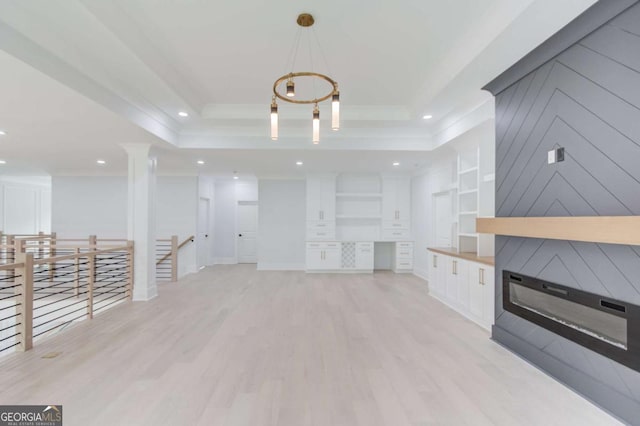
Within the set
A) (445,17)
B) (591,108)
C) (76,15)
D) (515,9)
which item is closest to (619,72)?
(591,108)

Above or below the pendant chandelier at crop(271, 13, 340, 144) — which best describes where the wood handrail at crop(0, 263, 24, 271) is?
below

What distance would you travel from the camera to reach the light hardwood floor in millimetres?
2039

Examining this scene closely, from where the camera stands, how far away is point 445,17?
8.11 ft

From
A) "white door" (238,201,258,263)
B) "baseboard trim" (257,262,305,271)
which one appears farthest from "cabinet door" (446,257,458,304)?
"white door" (238,201,258,263)

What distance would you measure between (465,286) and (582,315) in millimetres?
1887

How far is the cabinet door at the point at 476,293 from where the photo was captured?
3.72m

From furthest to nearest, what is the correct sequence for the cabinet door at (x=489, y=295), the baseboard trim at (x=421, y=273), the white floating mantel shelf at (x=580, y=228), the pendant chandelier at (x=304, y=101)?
the baseboard trim at (x=421, y=273) < the cabinet door at (x=489, y=295) < the pendant chandelier at (x=304, y=101) < the white floating mantel shelf at (x=580, y=228)

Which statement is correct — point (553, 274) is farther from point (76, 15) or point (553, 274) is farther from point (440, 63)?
point (76, 15)

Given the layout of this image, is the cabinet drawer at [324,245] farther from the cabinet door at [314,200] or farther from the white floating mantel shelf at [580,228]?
the white floating mantel shelf at [580,228]

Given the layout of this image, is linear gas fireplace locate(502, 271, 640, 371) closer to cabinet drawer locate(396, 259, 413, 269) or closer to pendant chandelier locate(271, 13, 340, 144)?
pendant chandelier locate(271, 13, 340, 144)

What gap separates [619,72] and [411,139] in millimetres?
3334

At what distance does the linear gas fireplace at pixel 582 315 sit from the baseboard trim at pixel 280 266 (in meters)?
5.71

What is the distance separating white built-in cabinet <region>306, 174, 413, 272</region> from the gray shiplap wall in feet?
14.9

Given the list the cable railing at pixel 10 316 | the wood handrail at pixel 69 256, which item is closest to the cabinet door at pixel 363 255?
the wood handrail at pixel 69 256
